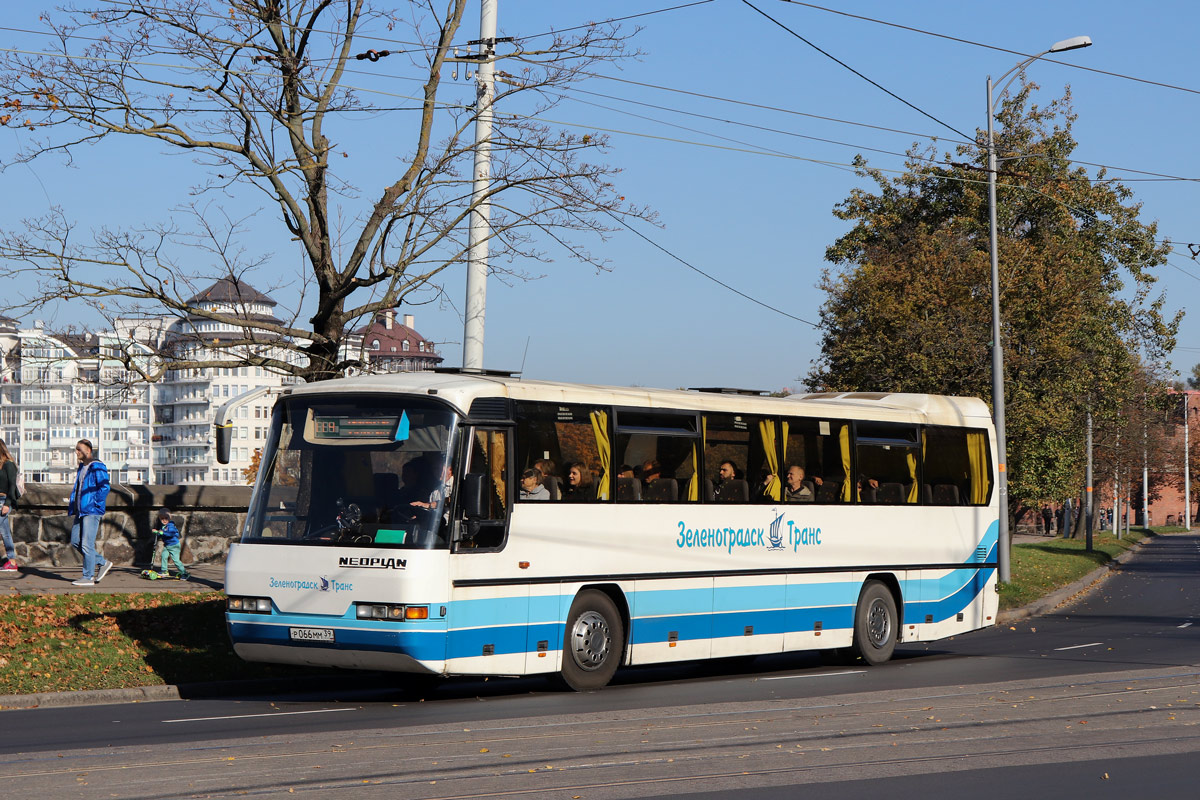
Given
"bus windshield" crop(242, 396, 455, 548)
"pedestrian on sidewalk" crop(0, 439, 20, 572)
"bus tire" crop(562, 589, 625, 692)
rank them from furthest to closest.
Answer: "pedestrian on sidewalk" crop(0, 439, 20, 572)
"bus tire" crop(562, 589, 625, 692)
"bus windshield" crop(242, 396, 455, 548)

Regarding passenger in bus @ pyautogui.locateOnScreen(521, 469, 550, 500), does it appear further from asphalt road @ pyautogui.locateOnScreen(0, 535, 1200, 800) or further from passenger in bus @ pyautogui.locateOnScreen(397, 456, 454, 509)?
asphalt road @ pyautogui.locateOnScreen(0, 535, 1200, 800)

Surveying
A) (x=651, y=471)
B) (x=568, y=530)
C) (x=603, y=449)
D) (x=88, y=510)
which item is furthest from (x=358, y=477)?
(x=88, y=510)

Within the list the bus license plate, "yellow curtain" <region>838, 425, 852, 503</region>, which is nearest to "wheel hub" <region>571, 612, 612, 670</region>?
the bus license plate

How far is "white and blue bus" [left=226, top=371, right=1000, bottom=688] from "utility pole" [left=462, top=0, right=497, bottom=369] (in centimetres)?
298

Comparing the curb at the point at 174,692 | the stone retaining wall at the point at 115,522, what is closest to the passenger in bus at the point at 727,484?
the curb at the point at 174,692

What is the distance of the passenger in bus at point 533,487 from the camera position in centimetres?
1358

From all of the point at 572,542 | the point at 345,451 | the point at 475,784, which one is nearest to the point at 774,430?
the point at 572,542

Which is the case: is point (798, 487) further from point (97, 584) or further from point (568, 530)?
point (97, 584)

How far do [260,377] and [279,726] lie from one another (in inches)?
6572

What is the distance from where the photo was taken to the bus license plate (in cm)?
1259

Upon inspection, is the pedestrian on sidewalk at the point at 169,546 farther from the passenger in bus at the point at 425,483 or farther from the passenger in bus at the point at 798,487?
the passenger in bus at the point at 798,487

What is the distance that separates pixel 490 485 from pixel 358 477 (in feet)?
3.85

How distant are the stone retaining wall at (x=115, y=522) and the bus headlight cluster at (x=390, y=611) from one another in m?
8.85

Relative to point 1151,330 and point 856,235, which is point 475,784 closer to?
point 856,235
